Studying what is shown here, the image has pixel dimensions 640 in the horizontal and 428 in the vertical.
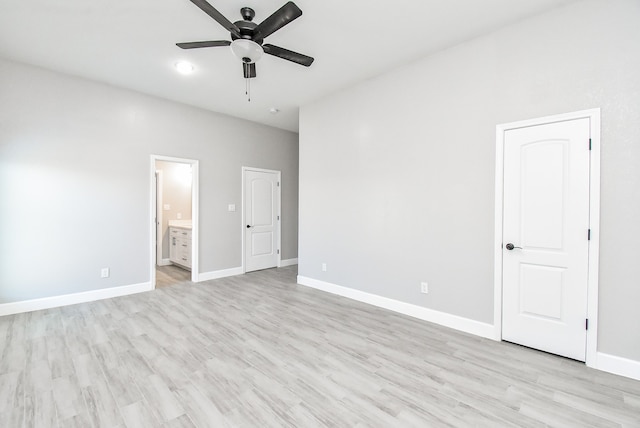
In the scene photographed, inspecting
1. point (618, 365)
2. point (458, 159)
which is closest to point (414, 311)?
point (618, 365)

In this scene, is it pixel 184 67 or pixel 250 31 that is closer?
pixel 250 31

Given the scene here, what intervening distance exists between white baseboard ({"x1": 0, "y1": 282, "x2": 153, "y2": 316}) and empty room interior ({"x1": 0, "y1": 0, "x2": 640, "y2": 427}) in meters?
0.02

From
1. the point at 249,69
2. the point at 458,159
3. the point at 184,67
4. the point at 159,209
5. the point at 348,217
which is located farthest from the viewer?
the point at 159,209

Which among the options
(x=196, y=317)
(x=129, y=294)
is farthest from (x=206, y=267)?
(x=196, y=317)

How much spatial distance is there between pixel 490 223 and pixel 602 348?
128cm

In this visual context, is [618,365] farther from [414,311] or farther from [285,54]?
[285,54]

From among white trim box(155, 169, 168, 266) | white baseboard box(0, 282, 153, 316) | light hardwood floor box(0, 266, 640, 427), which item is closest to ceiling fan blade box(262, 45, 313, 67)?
light hardwood floor box(0, 266, 640, 427)

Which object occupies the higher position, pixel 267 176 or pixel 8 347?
pixel 267 176

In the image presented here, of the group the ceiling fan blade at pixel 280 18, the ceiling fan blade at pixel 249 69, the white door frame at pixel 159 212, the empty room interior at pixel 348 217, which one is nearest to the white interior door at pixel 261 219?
the empty room interior at pixel 348 217

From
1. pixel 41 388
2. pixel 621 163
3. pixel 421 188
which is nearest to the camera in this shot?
pixel 41 388

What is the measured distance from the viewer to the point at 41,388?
79.8 inches

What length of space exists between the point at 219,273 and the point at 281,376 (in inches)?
134

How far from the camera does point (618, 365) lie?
2.21 meters

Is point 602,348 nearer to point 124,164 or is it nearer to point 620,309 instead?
point 620,309
